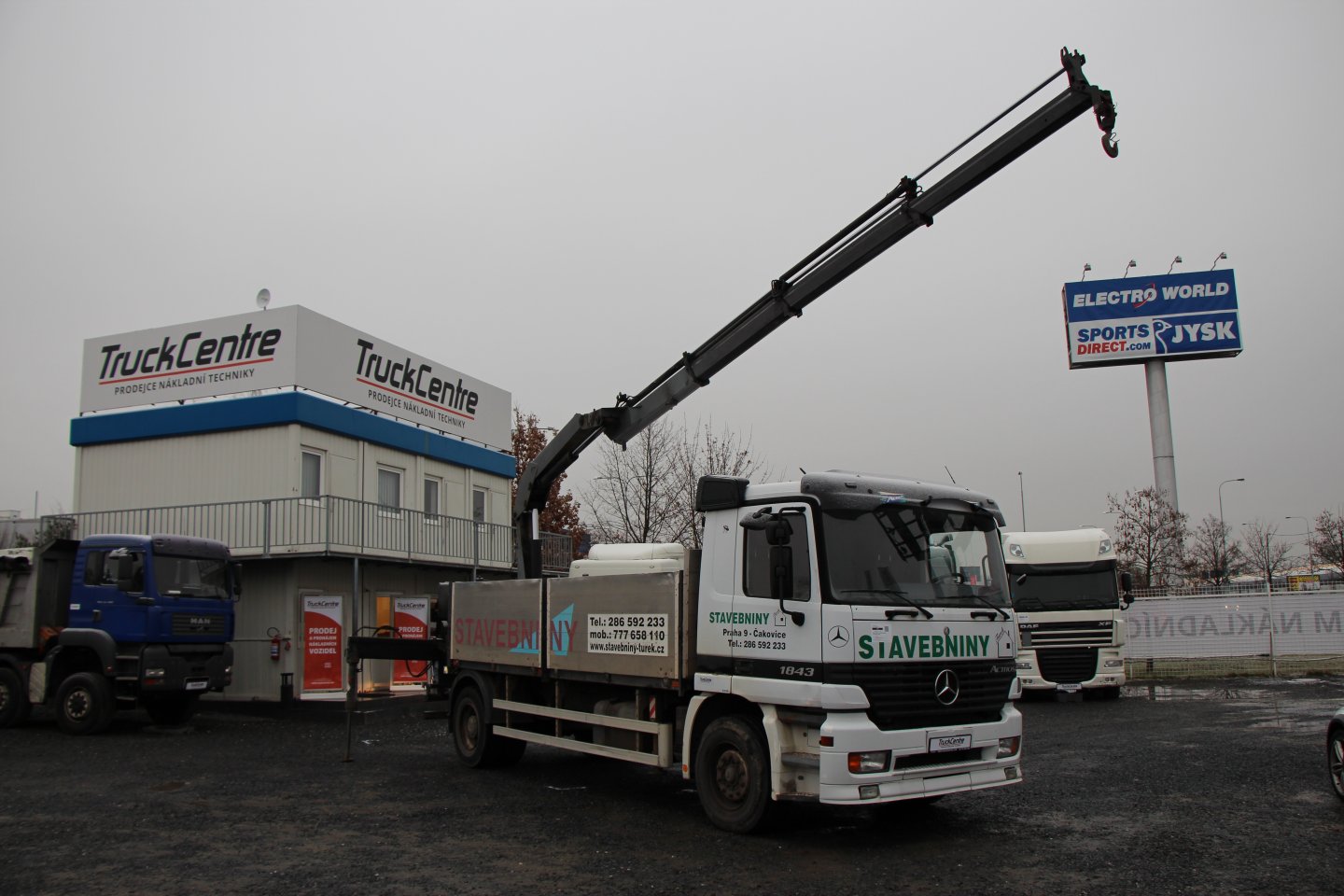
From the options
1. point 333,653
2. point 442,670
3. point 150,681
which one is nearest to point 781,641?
point 442,670

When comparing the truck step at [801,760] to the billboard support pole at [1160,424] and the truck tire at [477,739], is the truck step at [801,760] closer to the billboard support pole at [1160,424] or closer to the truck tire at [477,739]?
the truck tire at [477,739]

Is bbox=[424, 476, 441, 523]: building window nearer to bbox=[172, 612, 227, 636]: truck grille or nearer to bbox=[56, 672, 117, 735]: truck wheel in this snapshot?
bbox=[172, 612, 227, 636]: truck grille

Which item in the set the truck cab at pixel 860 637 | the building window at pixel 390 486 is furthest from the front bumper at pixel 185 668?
the truck cab at pixel 860 637

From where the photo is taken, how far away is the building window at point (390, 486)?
22.2 meters

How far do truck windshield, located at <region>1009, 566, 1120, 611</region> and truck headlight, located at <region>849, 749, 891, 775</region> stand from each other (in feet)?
39.4

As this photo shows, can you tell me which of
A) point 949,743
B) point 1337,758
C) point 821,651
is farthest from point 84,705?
point 1337,758

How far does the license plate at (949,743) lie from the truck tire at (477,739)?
560 cm

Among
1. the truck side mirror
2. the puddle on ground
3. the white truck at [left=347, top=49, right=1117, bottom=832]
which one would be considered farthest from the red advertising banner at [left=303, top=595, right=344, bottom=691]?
the puddle on ground

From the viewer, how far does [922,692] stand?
7723mm

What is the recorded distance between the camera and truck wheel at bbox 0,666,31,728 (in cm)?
1666

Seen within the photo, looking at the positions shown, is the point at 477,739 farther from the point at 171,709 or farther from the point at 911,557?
the point at 171,709

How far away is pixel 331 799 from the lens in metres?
10.1

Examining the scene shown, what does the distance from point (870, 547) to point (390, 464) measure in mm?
16482

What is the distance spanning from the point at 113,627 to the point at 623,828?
11.5 metres
